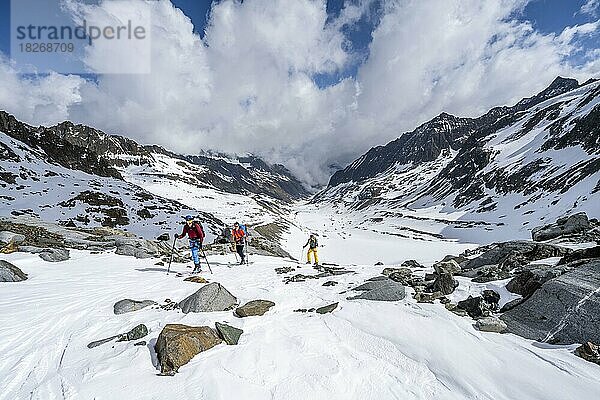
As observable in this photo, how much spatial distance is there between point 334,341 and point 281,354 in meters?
1.39

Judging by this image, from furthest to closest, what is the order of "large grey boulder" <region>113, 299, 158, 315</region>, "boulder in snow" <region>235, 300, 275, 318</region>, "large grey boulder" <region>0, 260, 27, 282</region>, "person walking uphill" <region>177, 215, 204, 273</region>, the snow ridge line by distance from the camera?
"person walking uphill" <region>177, 215, 204, 273</region>
"large grey boulder" <region>0, 260, 27, 282</region>
"large grey boulder" <region>113, 299, 158, 315</region>
"boulder in snow" <region>235, 300, 275, 318</region>
the snow ridge line

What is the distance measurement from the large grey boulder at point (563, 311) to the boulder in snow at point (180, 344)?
734 centimetres

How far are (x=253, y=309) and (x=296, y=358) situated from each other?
2.83 meters

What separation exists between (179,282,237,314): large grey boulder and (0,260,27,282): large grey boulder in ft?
25.2

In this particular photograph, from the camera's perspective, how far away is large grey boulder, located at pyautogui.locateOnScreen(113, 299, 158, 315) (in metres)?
8.98

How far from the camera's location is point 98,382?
5359 mm

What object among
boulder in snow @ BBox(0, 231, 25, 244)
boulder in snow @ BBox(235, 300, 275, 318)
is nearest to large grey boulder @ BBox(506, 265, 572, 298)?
boulder in snow @ BBox(235, 300, 275, 318)

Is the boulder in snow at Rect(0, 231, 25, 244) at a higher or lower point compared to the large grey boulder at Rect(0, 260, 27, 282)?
higher

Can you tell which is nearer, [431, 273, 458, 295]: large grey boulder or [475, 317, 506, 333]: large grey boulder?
[475, 317, 506, 333]: large grey boulder

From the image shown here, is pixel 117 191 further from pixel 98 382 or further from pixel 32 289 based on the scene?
pixel 98 382

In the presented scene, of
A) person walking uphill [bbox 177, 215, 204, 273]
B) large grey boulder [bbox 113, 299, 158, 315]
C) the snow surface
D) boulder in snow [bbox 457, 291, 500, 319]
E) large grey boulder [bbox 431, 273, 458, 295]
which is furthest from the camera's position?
person walking uphill [bbox 177, 215, 204, 273]

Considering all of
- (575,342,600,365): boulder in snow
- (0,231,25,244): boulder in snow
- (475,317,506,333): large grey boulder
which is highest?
(0,231,25,244): boulder in snow

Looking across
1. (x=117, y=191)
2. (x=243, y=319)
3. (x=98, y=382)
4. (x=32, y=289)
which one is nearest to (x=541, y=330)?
(x=243, y=319)

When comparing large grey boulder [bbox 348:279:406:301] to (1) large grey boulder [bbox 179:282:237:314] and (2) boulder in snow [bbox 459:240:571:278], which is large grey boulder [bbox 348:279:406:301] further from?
(2) boulder in snow [bbox 459:240:571:278]
